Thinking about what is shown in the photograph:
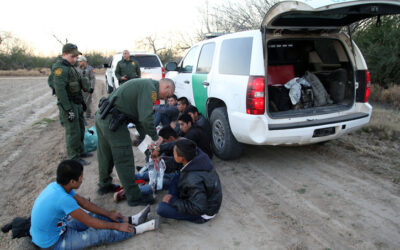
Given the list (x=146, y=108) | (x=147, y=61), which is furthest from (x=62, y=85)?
(x=147, y=61)

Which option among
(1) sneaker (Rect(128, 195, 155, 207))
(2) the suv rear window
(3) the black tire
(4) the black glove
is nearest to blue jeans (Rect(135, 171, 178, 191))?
(1) sneaker (Rect(128, 195, 155, 207))

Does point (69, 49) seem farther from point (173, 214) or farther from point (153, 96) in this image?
point (173, 214)

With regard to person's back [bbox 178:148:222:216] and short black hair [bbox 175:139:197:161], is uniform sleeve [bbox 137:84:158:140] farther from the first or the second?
person's back [bbox 178:148:222:216]

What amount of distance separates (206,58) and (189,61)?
91 cm

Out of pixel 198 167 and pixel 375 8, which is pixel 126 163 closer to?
pixel 198 167

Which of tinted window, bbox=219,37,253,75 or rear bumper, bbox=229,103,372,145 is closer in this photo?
rear bumper, bbox=229,103,372,145

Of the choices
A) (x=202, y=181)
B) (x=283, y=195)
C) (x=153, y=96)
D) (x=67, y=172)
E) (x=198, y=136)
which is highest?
(x=153, y=96)

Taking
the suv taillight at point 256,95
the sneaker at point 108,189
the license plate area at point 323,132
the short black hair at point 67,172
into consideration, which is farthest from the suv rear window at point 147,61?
the short black hair at point 67,172

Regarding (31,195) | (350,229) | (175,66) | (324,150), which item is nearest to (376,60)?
(324,150)

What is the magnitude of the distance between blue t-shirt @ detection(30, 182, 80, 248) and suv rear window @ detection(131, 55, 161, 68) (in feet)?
26.3

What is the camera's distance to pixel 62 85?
4398 mm

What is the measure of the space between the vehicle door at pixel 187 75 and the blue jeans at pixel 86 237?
332cm

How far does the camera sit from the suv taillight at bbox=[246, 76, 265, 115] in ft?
11.7

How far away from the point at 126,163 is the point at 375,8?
3.45 m
